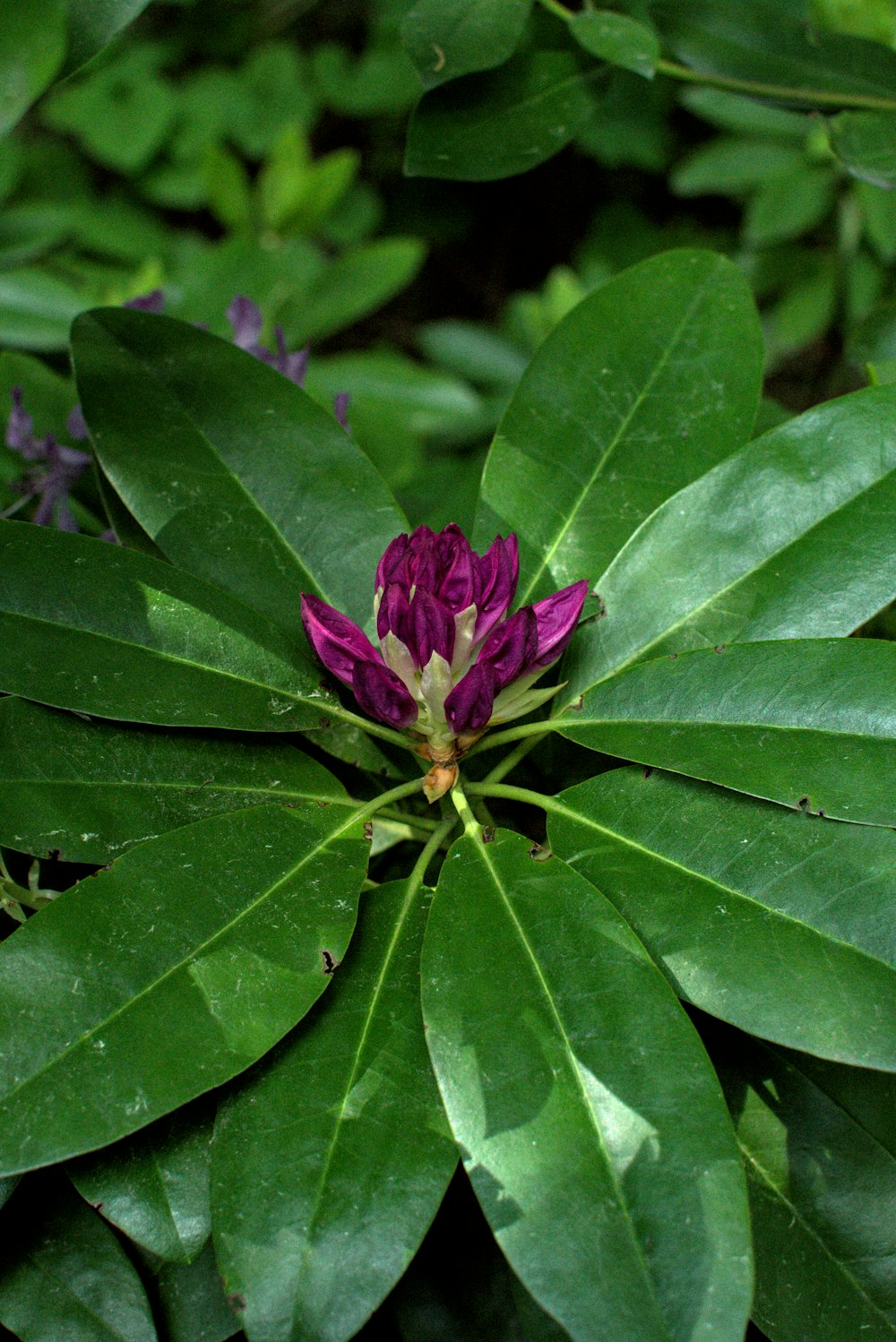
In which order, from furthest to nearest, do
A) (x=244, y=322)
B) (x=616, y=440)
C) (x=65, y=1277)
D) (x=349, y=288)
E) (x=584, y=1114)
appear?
(x=349, y=288) < (x=244, y=322) < (x=616, y=440) < (x=65, y=1277) < (x=584, y=1114)

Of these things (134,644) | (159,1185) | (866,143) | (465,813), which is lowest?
(159,1185)

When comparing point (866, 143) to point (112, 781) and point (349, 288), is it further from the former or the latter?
point (349, 288)

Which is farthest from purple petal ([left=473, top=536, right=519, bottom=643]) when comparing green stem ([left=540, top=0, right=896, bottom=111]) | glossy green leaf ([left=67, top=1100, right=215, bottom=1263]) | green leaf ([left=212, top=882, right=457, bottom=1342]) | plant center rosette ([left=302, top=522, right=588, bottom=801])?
green stem ([left=540, top=0, right=896, bottom=111])

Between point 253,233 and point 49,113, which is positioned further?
→ point 49,113

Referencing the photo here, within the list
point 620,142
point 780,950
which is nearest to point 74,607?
point 780,950

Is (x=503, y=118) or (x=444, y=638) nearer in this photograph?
(x=444, y=638)

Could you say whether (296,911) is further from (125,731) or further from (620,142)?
(620,142)

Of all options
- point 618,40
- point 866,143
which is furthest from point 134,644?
point 866,143

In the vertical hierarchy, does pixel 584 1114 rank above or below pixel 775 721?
below
